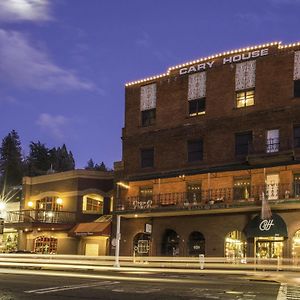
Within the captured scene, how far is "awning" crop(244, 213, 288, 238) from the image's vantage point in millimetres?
35062

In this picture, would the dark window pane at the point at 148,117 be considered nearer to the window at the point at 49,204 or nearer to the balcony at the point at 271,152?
the balcony at the point at 271,152

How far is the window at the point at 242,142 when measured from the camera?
3878 cm

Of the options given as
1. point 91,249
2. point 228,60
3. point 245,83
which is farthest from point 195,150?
point 91,249

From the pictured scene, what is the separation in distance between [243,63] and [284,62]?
311 cm

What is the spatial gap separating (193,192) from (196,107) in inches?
254

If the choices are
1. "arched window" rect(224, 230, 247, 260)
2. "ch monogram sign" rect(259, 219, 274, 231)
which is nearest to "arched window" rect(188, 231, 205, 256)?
"arched window" rect(224, 230, 247, 260)

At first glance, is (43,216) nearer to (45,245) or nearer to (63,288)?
(45,245)

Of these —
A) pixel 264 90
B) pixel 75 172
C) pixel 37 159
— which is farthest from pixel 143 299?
pixel 37 159

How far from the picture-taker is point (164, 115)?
Answer: 4341 cm

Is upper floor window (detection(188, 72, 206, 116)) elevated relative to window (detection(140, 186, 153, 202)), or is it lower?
elevated

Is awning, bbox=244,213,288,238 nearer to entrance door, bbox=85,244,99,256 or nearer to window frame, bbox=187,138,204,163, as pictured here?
window frame, bbox=187,138,204,163

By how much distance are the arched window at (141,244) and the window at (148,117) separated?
8732 millimetres

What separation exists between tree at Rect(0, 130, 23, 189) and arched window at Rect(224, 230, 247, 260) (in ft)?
203

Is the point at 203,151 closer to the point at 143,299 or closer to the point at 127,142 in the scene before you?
the point at 127,142
